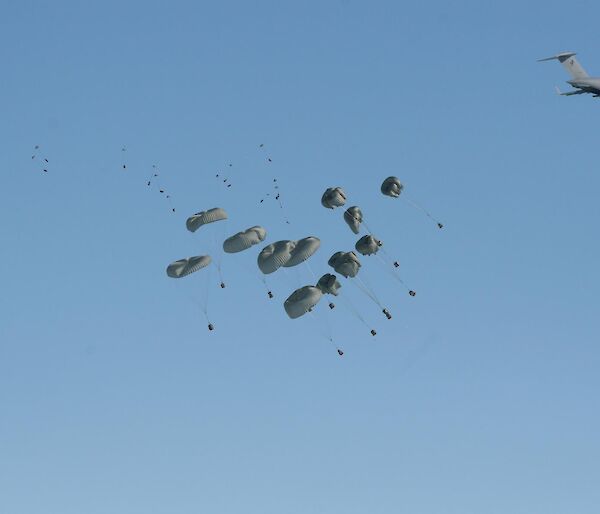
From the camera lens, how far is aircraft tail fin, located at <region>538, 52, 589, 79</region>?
157m

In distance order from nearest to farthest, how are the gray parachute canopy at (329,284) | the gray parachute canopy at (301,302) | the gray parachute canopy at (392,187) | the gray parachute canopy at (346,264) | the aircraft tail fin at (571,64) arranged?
the gray parachute canopy at (301,302) → the gray parachute canopy at (346,264) → the gray parachute canopy at (329,284) → the gray parachute canopy at (392,187) → the aircraft tail fin at (571,64)

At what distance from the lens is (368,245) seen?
8594 centimetres

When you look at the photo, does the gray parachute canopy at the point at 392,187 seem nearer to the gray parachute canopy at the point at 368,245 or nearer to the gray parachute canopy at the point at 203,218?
the gray parachute canopy at the point at 368,245

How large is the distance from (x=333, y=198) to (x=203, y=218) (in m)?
13.4

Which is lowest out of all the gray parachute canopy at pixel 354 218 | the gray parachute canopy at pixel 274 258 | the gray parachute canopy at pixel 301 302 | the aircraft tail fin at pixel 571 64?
the gray parachute canopy at pixel 301 302

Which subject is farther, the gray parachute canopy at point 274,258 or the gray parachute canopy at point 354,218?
the gray parachute canopy at point 354,218

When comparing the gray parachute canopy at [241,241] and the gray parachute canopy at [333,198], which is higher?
the gray parachute canopy at [333,198]

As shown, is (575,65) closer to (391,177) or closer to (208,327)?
(391,177)

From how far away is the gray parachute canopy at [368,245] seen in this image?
Result: 85.9 meters

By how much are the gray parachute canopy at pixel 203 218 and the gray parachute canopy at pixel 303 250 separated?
961cm

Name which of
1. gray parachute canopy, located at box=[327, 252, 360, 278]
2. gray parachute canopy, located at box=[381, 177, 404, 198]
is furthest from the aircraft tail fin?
→ gray parachute canopy, located at box=[327, 252, 360, 278]

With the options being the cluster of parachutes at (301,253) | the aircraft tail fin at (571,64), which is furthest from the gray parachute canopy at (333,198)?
the aircraft tail fin at (571,64)

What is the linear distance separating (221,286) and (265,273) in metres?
4.50

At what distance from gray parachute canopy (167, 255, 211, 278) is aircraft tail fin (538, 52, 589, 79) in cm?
9798
